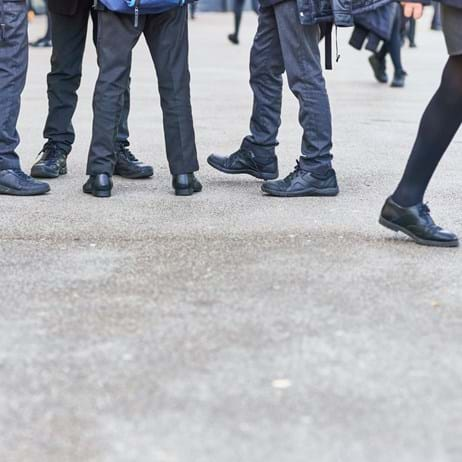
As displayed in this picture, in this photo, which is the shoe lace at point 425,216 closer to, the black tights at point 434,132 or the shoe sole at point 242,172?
the black tights at point 434,132

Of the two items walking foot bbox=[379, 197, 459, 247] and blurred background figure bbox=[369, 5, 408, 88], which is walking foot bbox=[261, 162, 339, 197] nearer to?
walking foot bbox=[379, 197, 459, 247]

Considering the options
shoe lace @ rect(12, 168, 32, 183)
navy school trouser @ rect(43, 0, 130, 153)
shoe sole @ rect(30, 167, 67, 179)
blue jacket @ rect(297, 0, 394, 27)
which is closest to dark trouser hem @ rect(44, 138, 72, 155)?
navy school trouser @ rect(43, 0, 130, 153)

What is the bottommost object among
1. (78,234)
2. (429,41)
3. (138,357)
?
(429,41)

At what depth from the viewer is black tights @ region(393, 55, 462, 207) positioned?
5090mm

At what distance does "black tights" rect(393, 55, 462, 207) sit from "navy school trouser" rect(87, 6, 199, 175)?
1.51 metres

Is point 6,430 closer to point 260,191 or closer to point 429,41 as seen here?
point 260,191

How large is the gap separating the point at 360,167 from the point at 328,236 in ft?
6.73

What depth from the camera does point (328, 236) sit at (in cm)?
561

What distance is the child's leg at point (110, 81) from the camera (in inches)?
243

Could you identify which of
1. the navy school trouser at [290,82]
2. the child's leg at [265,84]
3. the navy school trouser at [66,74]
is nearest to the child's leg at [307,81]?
the navy school trouser at [290,82]

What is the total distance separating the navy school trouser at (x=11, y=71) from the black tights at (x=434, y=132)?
7.19ft

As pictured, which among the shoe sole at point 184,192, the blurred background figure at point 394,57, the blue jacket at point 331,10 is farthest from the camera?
the blurred background figure at point 394,57

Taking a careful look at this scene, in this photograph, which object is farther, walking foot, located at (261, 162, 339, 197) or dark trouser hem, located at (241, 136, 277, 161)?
dark trouser hem, located at (241, 136, 277, 161)

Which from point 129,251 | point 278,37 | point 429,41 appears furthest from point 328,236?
point 429,41
